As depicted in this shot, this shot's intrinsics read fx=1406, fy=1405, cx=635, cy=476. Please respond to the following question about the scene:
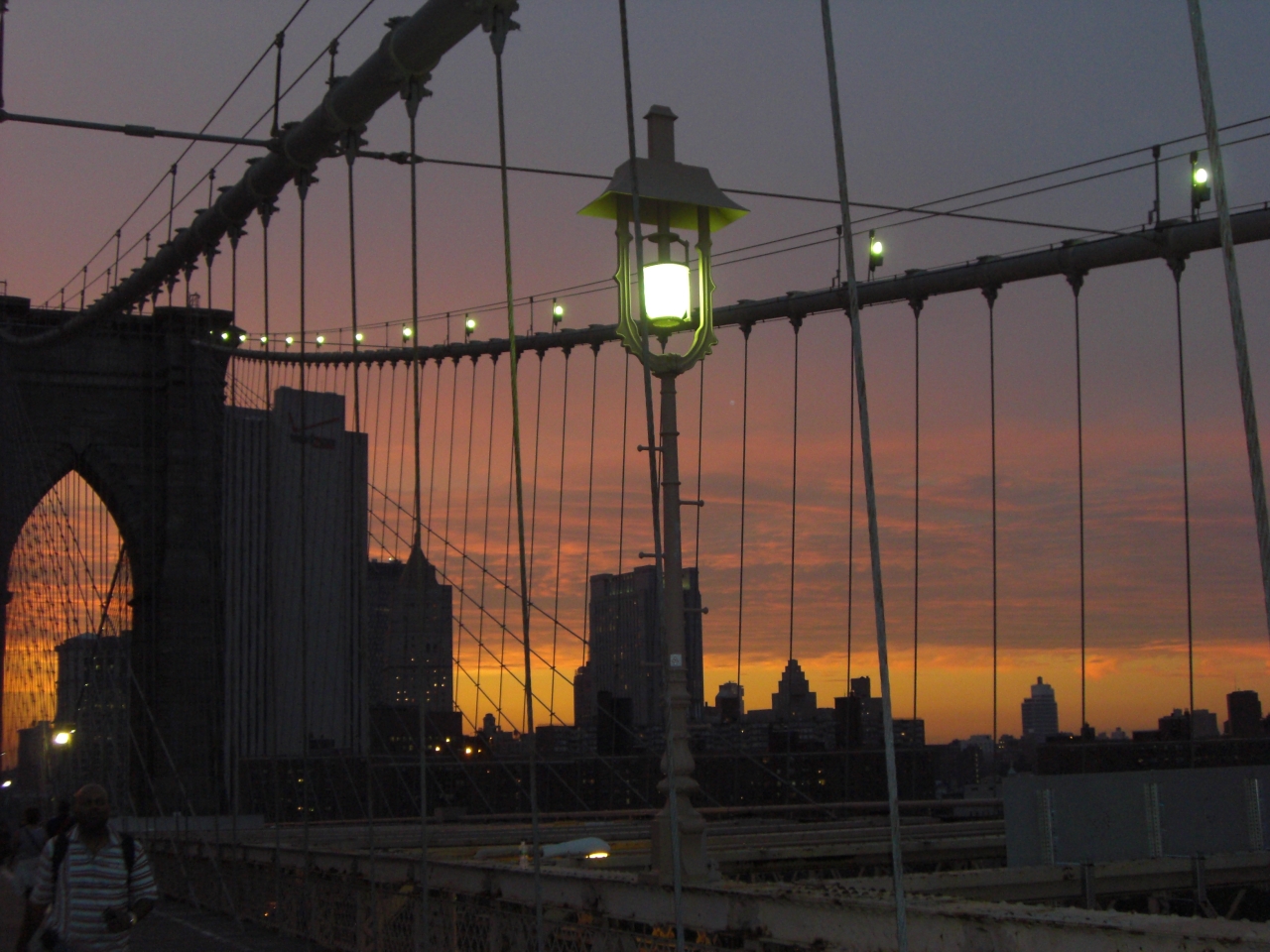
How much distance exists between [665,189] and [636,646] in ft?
77.5

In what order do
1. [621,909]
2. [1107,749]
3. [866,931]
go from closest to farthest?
[866,931]
[621,909]
[1107,749]

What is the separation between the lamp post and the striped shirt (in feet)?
7.68

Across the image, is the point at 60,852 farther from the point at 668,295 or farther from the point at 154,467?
the point at 154,467

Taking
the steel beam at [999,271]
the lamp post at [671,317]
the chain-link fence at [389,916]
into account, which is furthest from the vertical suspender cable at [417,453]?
the steel beam at [999,271]

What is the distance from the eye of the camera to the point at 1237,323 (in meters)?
2.62

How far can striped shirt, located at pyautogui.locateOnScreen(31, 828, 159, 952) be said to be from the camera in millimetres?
4992

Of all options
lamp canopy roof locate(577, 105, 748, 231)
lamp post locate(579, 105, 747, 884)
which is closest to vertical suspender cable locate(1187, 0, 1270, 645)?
lamp post locate(579, 105, 747, 884)

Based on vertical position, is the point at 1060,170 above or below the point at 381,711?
above

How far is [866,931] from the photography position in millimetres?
4410

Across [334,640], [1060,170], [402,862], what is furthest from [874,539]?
[334,640]

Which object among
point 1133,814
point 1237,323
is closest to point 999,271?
point 1133,814

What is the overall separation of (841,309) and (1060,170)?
2977mm

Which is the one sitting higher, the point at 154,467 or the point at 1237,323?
the point at 154,467

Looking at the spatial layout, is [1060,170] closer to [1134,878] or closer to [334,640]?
[1134,878]
